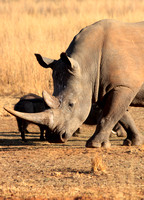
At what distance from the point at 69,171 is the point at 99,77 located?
153cm

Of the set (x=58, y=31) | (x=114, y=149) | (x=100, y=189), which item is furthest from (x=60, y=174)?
(x=58, y=31)

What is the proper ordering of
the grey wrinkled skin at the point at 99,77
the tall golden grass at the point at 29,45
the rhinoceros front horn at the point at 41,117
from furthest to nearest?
the tall golden grass at the point at 29,45 → the grey wrinkled skin at the point at 99,77 → the rhinoceros front horn at the point at 41,117

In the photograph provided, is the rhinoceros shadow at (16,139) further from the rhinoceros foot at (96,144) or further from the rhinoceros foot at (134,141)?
the rhinoceros foot at (134,141)

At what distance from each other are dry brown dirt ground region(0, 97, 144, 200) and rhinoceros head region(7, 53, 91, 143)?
356 millimetres

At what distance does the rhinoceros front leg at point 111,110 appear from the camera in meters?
6.14

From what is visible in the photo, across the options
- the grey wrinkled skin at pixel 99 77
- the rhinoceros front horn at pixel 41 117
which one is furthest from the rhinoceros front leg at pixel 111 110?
the rhinoceros front horn at pixel 41 117

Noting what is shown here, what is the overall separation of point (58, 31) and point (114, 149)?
9302 mm

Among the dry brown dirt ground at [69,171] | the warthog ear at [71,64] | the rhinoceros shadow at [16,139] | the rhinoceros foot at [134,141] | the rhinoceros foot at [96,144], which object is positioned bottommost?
the rhinoceros shadow at [16,139]

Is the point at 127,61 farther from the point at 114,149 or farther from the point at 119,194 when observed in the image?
the point at 119,194

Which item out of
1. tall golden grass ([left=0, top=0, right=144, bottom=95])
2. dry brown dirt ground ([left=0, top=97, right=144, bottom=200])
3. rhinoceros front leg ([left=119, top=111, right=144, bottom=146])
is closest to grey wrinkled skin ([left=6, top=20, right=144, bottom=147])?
dry brown dirt ground ([left=0, top=97, right=144, bottom=200])

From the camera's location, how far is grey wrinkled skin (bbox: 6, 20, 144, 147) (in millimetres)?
5973

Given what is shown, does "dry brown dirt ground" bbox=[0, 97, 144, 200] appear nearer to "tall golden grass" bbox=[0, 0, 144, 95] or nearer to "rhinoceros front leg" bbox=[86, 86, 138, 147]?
"rhinoceros front leg" bbox=[86, 86, 138, 147]

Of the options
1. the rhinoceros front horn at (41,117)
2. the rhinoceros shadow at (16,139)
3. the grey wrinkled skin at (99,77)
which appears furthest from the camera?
the rhinoceros shadow at (16,139)

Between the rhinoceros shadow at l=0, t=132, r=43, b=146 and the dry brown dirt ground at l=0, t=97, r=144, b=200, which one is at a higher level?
the dry brown dirt ground at l=0, t=97, r=144, b=200
